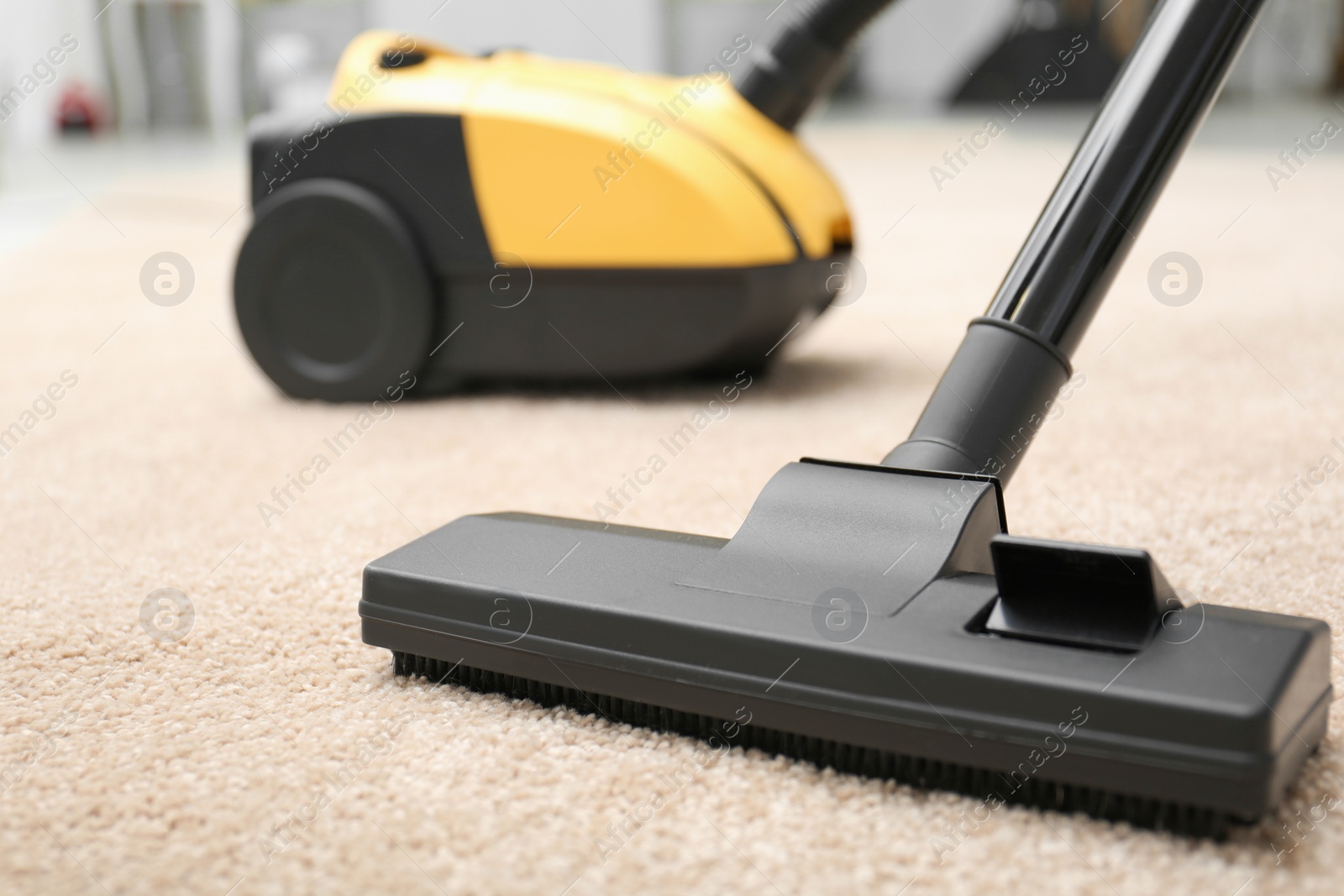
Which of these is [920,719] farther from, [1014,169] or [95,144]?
[95,144]

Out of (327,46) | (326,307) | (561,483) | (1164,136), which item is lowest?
(561,483)

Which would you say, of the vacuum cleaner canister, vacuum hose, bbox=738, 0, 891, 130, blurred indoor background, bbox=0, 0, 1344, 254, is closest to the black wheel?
the vacuum cleaner canister

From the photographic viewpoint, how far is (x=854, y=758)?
431 millimetres

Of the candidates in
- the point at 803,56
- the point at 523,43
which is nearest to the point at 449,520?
the point at 803,56

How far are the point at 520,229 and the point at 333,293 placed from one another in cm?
20

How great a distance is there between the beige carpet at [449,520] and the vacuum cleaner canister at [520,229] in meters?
0.06

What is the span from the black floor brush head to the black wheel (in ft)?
1.98

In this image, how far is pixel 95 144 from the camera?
5.21 metres

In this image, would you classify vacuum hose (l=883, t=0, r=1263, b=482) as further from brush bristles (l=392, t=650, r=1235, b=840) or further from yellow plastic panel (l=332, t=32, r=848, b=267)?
yellow plastic panel (l=332, t=32, r=848, b=267)

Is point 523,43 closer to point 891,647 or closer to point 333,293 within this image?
point 333,293

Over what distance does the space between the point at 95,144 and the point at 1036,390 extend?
559cm

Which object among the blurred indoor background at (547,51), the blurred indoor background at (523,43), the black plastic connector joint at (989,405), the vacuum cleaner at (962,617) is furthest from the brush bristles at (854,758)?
the blurred indoor background at (523,43)

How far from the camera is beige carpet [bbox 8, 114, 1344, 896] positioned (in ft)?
1.27

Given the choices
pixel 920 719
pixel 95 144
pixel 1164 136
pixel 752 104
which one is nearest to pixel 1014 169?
pixel 752 104
